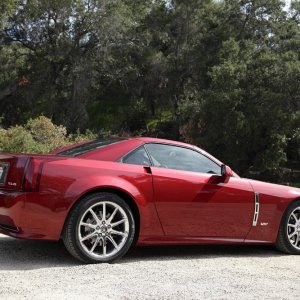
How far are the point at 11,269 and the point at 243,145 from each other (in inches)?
1080

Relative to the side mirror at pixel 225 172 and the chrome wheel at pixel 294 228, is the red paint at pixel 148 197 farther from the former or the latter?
the chrome wheel at pixel 294 228

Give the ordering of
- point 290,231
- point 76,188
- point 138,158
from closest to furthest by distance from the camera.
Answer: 1. point 76,188
2. point 138,158
3. point 290,231

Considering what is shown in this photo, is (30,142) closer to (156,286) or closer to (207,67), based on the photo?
(156,286)

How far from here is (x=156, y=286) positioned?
454 cm

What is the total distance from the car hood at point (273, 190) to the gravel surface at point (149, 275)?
801 millimetres

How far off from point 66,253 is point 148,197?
3.89 feet

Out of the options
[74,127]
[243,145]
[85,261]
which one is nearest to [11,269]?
[85,261]

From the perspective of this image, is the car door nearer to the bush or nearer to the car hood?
the car hood

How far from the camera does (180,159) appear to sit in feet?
19.6

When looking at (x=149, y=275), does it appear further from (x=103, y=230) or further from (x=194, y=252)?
(x=194, y=252)

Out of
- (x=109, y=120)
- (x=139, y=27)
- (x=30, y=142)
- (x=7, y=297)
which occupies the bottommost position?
(x=7, y=297)

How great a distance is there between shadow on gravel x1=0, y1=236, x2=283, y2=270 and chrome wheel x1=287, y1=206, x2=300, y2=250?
0.82ft

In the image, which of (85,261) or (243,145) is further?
(243,145)

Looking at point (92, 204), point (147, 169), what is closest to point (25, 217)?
point (92, 204)
